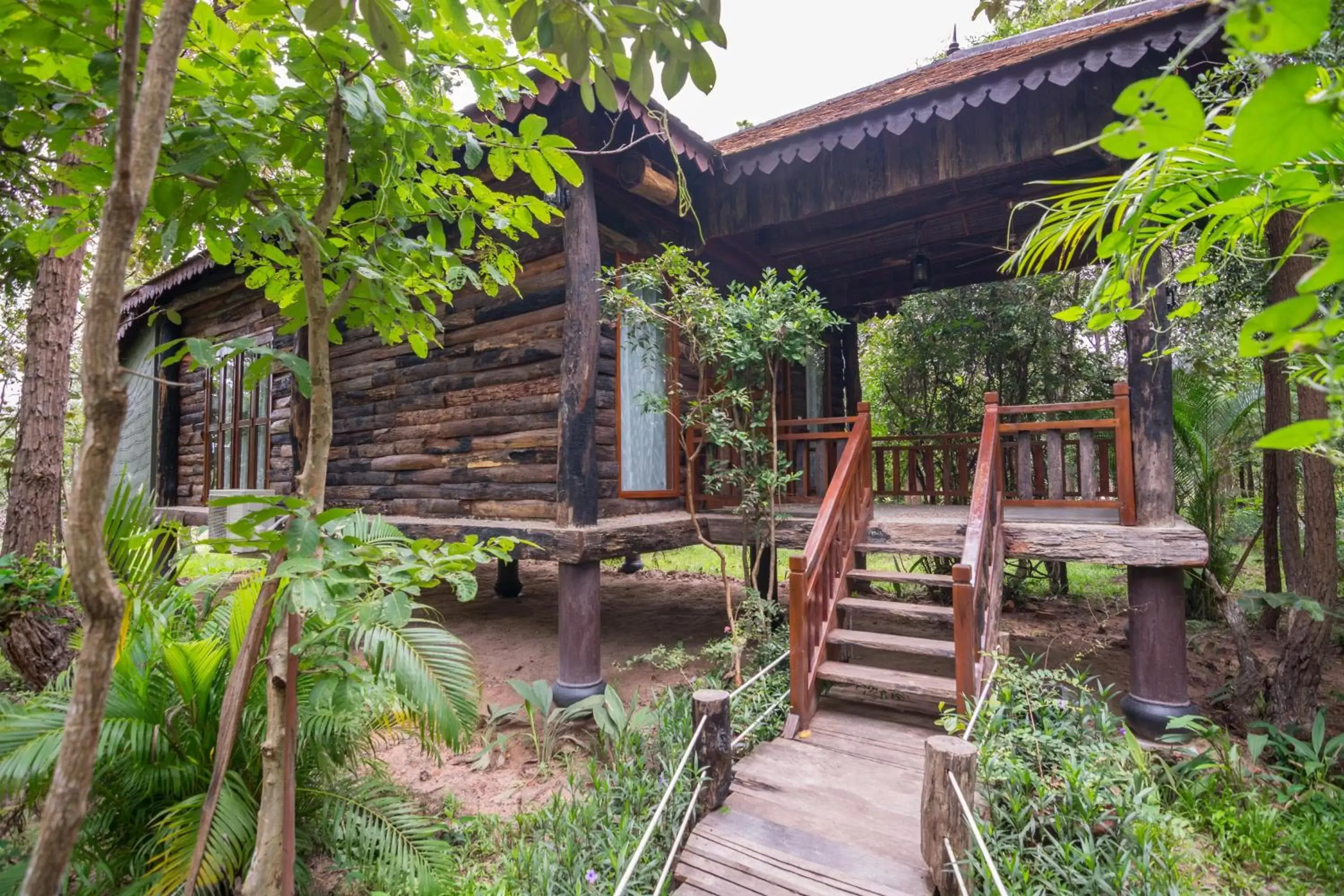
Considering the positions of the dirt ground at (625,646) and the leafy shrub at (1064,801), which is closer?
the leafy shrub at (1064,801)

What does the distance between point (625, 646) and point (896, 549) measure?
2554 mm

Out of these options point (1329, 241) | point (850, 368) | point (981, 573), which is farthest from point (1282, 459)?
point (1329, 241)

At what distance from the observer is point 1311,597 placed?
392 centimetres

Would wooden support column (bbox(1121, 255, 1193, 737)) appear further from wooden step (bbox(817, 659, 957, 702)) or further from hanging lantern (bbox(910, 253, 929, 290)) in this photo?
hanging lantern (bbox(910, 253, 929, 290))

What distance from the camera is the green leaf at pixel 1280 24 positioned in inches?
19.9

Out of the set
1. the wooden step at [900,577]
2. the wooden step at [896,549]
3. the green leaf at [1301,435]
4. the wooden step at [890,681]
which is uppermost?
the green leaf at [1301,435]

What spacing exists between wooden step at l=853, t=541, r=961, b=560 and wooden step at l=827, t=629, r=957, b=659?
0.69m

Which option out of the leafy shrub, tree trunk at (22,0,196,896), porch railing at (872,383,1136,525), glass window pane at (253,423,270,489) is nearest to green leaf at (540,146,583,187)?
tree trunk at (22,0,196,896)

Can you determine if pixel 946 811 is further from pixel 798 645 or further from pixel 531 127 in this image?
pixel 531 127

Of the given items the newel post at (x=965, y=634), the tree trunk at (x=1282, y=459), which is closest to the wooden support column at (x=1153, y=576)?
the tree trunk at (x=1282, y=459)

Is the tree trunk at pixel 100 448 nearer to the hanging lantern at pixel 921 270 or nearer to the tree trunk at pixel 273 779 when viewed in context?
the tree trunk at pixel 273 779

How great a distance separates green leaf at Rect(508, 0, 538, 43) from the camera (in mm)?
1244

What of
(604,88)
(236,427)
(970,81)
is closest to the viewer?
(604,88)

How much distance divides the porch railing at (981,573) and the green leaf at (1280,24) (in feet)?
9.10
